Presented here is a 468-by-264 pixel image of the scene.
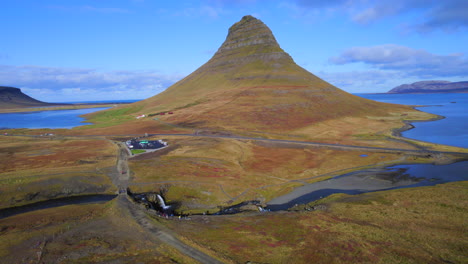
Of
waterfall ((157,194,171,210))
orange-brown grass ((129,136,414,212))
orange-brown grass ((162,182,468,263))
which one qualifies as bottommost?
waterfall ((157,194,171,210))

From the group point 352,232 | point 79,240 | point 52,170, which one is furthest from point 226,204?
point 52,170

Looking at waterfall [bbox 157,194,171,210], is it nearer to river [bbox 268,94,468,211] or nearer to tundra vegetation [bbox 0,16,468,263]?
tundra vegetation [bbox 0,16,468,263]

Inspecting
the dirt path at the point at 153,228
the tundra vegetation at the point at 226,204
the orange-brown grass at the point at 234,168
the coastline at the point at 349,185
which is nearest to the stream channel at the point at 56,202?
the tundra vegetation at the point at 226,204

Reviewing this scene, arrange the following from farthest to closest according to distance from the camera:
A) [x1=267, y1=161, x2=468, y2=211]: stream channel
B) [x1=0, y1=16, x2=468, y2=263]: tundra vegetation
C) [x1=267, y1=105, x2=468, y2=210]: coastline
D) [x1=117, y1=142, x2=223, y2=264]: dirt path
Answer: [x1=267, y1=161, x2=468, y2=211]: stream channel, [x1=267, y1=105, x2=468, y2=210]: coastline, [x1=0, y1=16, x2=468, y2=263]: tundra vegetation, [x1=117, y1=142, x2=223, y2=264]: dirt path

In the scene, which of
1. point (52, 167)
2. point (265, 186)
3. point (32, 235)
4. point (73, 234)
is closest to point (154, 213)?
point (73, 234)

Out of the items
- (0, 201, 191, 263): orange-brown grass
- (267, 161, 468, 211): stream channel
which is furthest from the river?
(0, 201, 191, 263): orange-brown grass

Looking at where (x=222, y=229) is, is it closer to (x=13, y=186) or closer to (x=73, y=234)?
(x=73, y=234)
